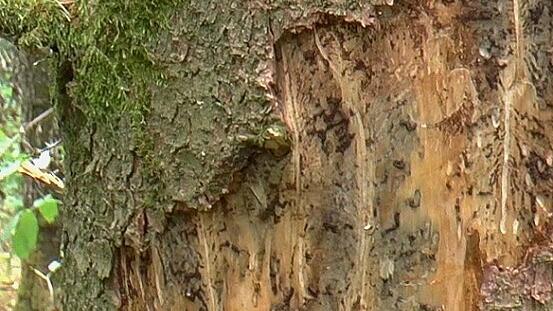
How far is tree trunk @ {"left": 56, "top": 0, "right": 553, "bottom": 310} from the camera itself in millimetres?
713

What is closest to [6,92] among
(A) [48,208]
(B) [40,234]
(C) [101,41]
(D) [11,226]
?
(B) [40,234]

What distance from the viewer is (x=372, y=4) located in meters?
0.72

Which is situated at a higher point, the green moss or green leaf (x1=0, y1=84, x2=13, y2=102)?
green leaf (x1=0, y1=84, x2=13, y2=102)

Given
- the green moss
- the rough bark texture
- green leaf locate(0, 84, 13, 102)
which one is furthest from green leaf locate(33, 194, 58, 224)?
green leaf locate(0, 84, 13, 102)

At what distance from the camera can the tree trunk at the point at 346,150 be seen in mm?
713

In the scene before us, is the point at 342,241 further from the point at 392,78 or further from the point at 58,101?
the point at 58,101

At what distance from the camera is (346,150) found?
74cm

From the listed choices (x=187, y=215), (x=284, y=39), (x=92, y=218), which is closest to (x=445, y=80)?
(x=284, y=39)

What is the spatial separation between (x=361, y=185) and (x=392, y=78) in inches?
4.1

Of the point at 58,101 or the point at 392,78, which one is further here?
the point at 58,101

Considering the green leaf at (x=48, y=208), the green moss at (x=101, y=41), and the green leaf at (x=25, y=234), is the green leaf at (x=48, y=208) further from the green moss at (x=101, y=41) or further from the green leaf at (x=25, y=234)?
the green moss at (x=101, y=41)

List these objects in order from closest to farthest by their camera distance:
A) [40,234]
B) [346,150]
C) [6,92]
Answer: [346,150]
[40,234]
[6,92]

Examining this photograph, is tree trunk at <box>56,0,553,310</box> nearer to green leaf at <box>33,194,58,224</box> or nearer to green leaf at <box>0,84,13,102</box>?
green leaf at <box>33,194,58,224</box>

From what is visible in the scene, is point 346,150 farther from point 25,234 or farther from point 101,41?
point 25,234
